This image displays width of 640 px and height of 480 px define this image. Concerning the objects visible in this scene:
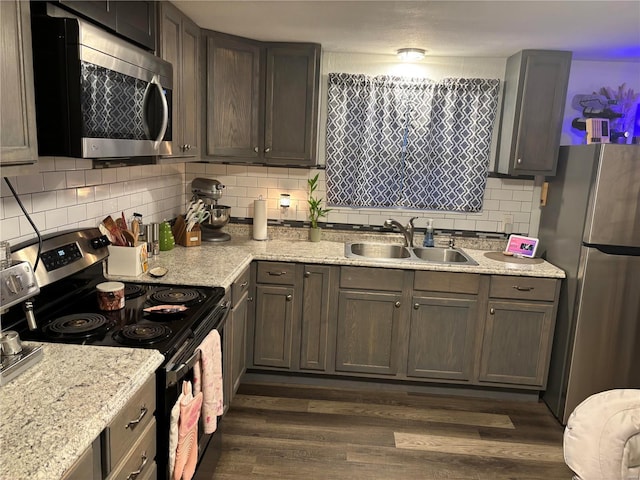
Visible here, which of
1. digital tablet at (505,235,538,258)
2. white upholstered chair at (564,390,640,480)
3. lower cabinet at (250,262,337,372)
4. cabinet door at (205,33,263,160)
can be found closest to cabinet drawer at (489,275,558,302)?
digital tablet at (505,235,538,258)

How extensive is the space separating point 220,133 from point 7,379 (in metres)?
2.23

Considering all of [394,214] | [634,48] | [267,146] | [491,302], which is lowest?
[491,302]

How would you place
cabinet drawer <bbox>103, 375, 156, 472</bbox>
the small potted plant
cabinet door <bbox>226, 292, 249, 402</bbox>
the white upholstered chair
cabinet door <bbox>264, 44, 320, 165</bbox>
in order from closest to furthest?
the white upholstered chair → cabinet drawer <bbox>103, 375, 156, 472</bbox> → cabinet door <bbox>226, 292, 249, 402</bbox> → cabinet door <bbox>264, 44, 320, 165</bbox> → the small potted plant

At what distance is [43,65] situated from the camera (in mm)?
1604

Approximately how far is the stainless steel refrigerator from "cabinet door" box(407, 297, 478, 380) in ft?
1.81

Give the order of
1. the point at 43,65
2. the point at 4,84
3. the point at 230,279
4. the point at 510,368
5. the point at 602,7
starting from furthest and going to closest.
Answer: the point at 510,368 < the point at 230,279 < the point at 602,7 < the point at 43,65 < the point at 4,84

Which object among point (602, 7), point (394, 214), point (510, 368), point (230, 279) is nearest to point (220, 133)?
point (230, 279)

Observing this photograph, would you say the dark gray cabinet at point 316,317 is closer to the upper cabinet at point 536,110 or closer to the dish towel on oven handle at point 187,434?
the dish towel on oven handle at point 187,434

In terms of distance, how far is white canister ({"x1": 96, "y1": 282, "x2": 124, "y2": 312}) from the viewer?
6.75 feet

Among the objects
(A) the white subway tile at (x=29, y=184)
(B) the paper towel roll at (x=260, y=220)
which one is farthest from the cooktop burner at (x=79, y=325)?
(B) the paper towel roll at (x=260, y=220)

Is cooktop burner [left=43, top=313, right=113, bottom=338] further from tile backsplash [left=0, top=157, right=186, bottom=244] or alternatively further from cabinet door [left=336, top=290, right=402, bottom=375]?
cabinet door [left=336, top=290, right=402, bottom=375]

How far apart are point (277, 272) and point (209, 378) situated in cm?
122

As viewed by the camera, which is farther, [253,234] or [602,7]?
[253,234]

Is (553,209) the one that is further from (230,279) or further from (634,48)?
(230,279)
